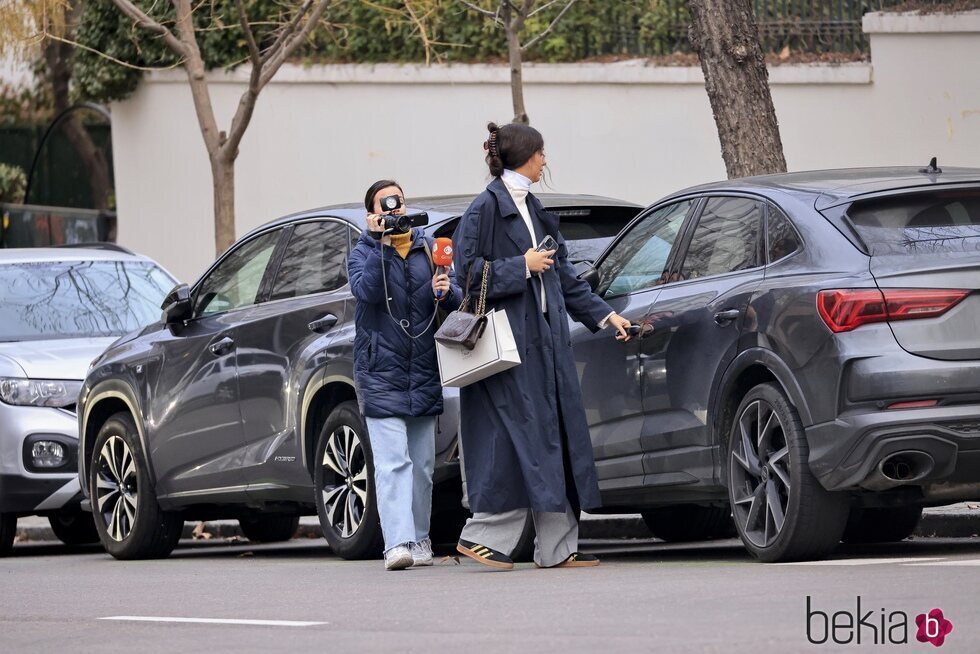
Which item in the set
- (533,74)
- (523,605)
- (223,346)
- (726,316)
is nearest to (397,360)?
(726,316)

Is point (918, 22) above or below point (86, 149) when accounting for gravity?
above

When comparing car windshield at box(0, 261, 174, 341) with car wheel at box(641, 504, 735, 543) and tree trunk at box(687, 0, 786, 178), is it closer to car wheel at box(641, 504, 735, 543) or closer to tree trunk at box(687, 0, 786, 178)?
tree trunk at box(687, 0, 786, 178)

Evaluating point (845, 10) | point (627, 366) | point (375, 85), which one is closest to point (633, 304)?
point (627, 366)

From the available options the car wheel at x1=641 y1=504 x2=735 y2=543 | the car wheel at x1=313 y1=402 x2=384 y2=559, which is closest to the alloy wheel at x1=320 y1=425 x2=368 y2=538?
the car wheel at x1=313 y1=402 x2=384 y2=559

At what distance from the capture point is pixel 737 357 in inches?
310

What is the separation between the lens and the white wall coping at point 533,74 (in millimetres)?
16922

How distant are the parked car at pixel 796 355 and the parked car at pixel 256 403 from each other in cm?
101

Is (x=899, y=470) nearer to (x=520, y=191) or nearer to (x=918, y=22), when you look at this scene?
(x=520, y=191)

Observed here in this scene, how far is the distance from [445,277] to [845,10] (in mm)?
9401

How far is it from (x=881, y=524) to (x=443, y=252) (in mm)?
Answer: 2623

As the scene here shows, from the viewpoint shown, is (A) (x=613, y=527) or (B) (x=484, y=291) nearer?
(B) (x=484, y=291)

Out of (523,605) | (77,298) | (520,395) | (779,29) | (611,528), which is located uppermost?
(779,29)

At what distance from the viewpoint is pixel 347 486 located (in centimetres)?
952

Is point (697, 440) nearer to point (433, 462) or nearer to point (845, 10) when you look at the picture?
point (433, 462)
